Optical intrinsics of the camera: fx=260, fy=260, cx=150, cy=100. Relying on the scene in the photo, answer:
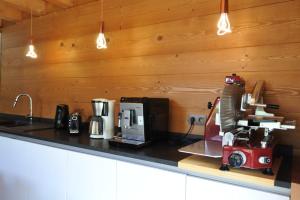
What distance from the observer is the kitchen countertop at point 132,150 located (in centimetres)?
129

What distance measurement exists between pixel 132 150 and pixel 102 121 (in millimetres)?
495

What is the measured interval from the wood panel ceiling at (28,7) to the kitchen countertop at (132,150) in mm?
1289

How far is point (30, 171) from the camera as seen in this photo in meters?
2.05

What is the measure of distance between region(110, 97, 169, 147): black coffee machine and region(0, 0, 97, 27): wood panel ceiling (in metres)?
1.32

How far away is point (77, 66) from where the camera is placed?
2.61 metres

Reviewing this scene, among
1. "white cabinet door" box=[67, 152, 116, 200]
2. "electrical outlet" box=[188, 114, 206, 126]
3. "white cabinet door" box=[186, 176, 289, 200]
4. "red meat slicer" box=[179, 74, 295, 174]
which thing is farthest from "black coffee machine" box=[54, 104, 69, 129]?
"white cabinet door" box=[186, 176, 289, 200]

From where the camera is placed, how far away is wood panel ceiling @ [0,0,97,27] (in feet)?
8.51

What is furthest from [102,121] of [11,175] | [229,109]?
[229,109]

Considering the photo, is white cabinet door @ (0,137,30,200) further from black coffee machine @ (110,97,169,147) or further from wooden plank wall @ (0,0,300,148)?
black coffee machine @ (110,97,169,147)

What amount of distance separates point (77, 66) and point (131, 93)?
2.46 feet

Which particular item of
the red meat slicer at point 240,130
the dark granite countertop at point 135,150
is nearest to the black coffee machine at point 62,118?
the dark granite countertop at point 135,150

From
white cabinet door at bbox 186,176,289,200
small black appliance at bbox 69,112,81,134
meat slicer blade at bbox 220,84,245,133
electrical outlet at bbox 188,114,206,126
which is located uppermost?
meat slicer blade at bbox 220,84,245,133

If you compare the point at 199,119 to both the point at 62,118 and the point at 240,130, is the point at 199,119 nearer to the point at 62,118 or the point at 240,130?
the point at 240,130

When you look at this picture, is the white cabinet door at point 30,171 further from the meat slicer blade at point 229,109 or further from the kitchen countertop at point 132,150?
the meat slicer blade at point 229,109
